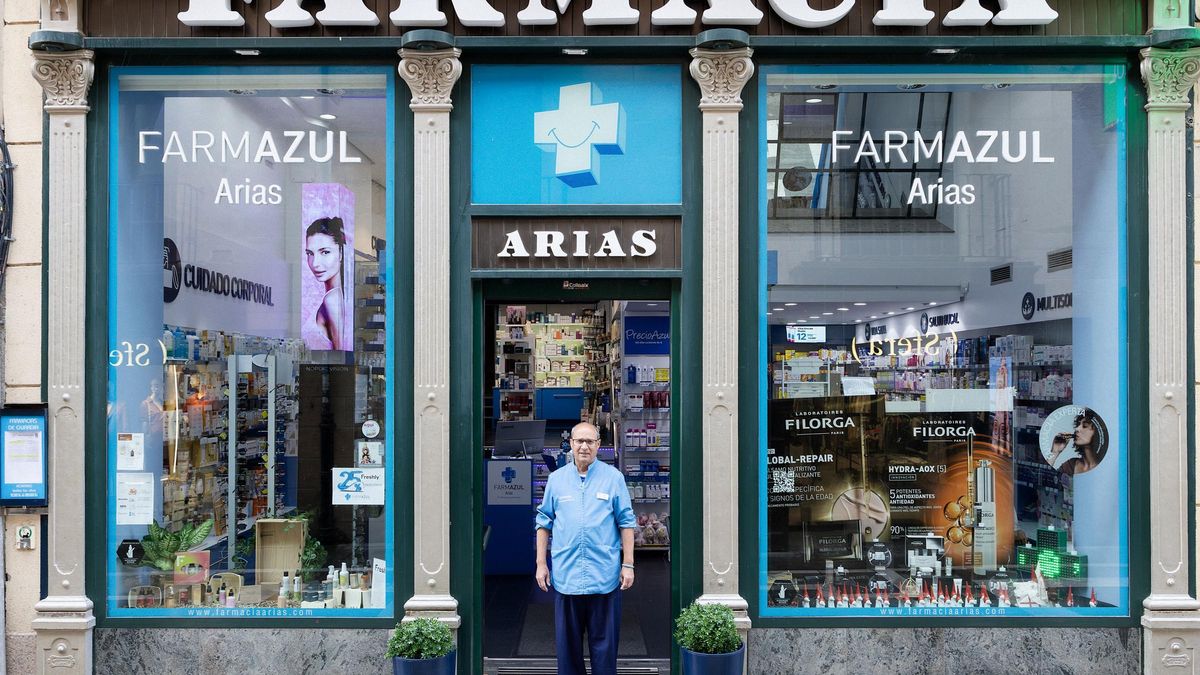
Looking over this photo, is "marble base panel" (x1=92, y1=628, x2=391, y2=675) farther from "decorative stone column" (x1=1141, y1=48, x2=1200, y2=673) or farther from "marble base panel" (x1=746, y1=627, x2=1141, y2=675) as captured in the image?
"decorative stone column" (x1=1141, y1=48, x2=1200, y2=673)

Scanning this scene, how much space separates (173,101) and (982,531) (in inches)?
275

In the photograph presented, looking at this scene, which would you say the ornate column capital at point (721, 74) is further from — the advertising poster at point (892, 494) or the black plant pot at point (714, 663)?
the black plant pot at point (714, 663)

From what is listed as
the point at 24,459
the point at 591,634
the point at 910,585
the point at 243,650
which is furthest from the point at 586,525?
the point at 24,459

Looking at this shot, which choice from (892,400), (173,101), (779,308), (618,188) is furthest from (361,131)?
(892,400)

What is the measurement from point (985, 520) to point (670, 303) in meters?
2.93

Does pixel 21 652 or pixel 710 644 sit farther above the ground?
pixel 710 644

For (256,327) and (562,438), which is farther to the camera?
(562,438)

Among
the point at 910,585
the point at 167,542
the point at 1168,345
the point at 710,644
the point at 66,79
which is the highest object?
the point at 66,79

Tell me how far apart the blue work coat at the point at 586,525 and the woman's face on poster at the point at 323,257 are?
7.76 ft

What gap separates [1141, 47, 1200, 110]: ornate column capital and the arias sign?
798 mm

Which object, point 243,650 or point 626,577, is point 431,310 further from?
point 243,650

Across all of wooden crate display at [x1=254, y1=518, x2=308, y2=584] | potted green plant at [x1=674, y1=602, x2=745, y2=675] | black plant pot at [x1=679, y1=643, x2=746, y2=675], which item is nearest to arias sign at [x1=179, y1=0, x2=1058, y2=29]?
wooden crate display at [x1=254, y1=518, x2=308, y2=584]

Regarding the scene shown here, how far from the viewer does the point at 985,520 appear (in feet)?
21.3

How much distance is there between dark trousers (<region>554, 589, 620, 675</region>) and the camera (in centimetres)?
580
